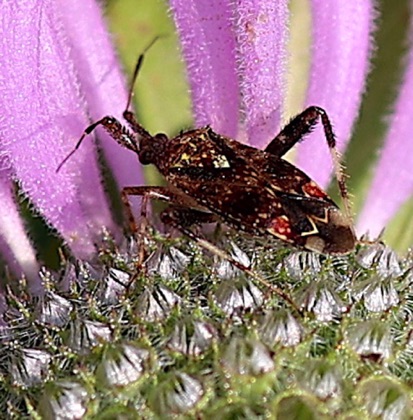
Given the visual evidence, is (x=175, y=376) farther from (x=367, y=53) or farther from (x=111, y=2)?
(x=111, y=2)

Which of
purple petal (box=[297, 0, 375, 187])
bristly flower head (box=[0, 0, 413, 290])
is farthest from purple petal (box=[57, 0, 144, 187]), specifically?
purple petal (box=[297, 0, 375, 187])

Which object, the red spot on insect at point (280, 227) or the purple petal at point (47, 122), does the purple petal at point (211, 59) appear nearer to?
the purple petal at point (47, 122)

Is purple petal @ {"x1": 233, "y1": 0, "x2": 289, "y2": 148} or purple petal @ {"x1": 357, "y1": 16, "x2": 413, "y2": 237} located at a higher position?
purple petal @ {"x1": 233, "y1": 0, "x2": 289, "y2": 148}

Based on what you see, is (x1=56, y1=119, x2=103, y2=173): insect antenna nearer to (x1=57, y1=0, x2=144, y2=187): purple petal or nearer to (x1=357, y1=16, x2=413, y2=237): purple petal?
(x1=57, y1=0, x2=144, y2=187): purple petal

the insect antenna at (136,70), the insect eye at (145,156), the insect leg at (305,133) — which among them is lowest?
the insect leg at (305,133)

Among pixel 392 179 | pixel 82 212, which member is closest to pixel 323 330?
pixel 82 212

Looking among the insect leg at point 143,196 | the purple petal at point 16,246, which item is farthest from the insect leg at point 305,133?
the purple petal at point 16,246
